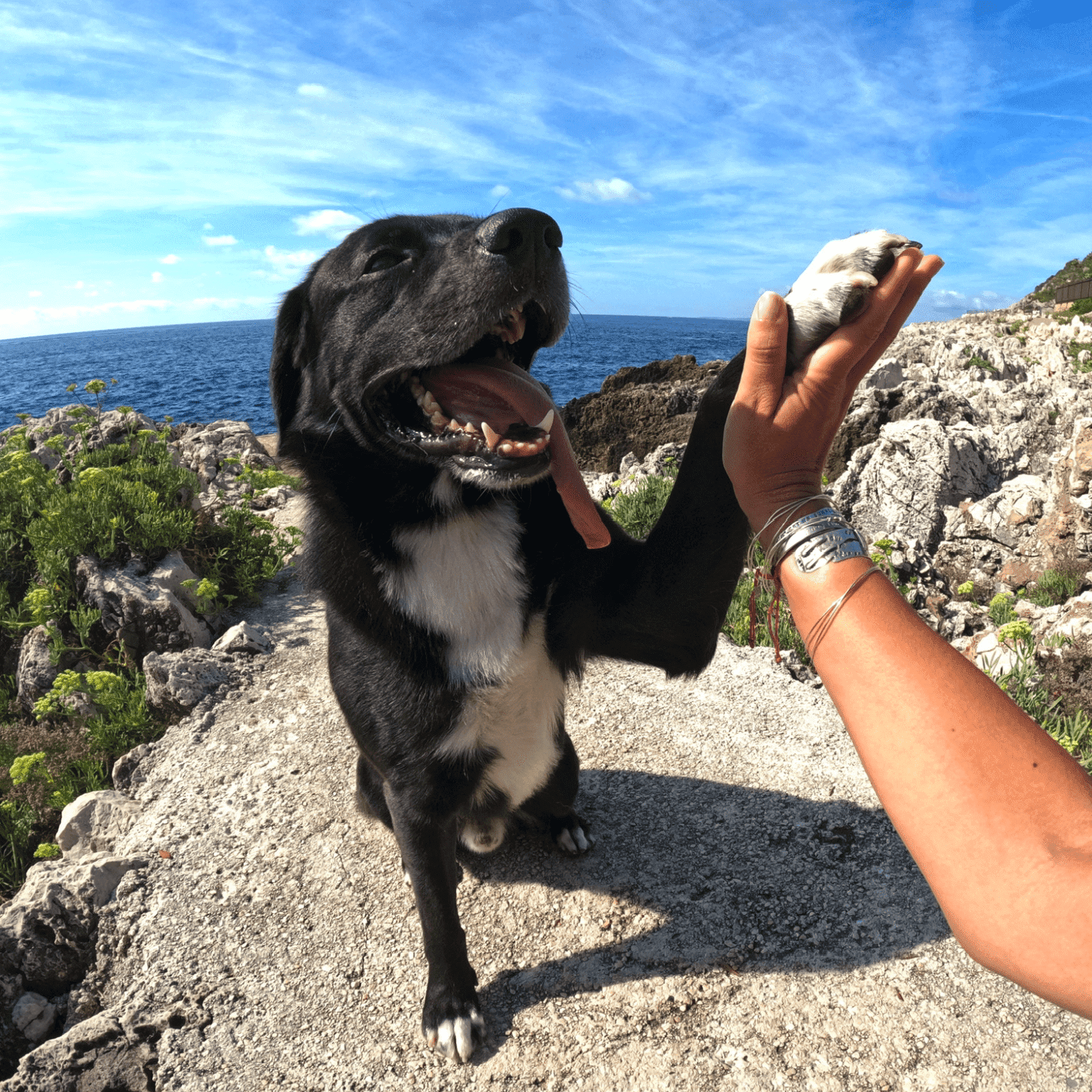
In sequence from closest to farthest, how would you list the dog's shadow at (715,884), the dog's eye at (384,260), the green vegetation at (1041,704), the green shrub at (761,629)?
the dog's eye at (384,260), the dog's shadow at (715,884), the green vegetation at (1041,704), the green shrub at (761,629)

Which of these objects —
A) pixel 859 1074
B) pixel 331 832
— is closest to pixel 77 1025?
pixel 331 832

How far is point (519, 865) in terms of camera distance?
2.79m

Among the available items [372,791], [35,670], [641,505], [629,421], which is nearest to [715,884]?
[372,791]

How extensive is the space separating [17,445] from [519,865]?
7.59 meters

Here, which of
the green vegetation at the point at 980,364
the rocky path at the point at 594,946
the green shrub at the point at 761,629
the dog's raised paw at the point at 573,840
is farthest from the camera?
the green vegetation at the point at 980,364

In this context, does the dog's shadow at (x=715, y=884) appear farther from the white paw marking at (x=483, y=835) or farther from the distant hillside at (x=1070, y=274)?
the distant hillside at (x=1070, y=274)

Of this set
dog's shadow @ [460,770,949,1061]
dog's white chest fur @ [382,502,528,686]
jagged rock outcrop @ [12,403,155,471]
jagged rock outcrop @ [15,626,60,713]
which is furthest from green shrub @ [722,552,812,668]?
jagged rock outcrop @ [12,403,155,471]

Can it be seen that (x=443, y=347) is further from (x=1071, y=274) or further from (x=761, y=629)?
(x=1071, y=274)

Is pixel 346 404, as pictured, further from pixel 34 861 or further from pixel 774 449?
pixel 34 861

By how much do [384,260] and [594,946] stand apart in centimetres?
224

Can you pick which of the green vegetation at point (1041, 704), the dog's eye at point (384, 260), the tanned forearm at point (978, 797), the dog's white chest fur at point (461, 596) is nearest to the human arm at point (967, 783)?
the tanned forearm at point (978, 797)

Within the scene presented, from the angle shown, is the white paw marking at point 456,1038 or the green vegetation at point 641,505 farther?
the green vegetation at point 641,505

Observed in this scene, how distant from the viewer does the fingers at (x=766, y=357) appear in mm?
1259

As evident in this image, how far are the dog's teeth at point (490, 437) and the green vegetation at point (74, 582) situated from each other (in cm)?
303
